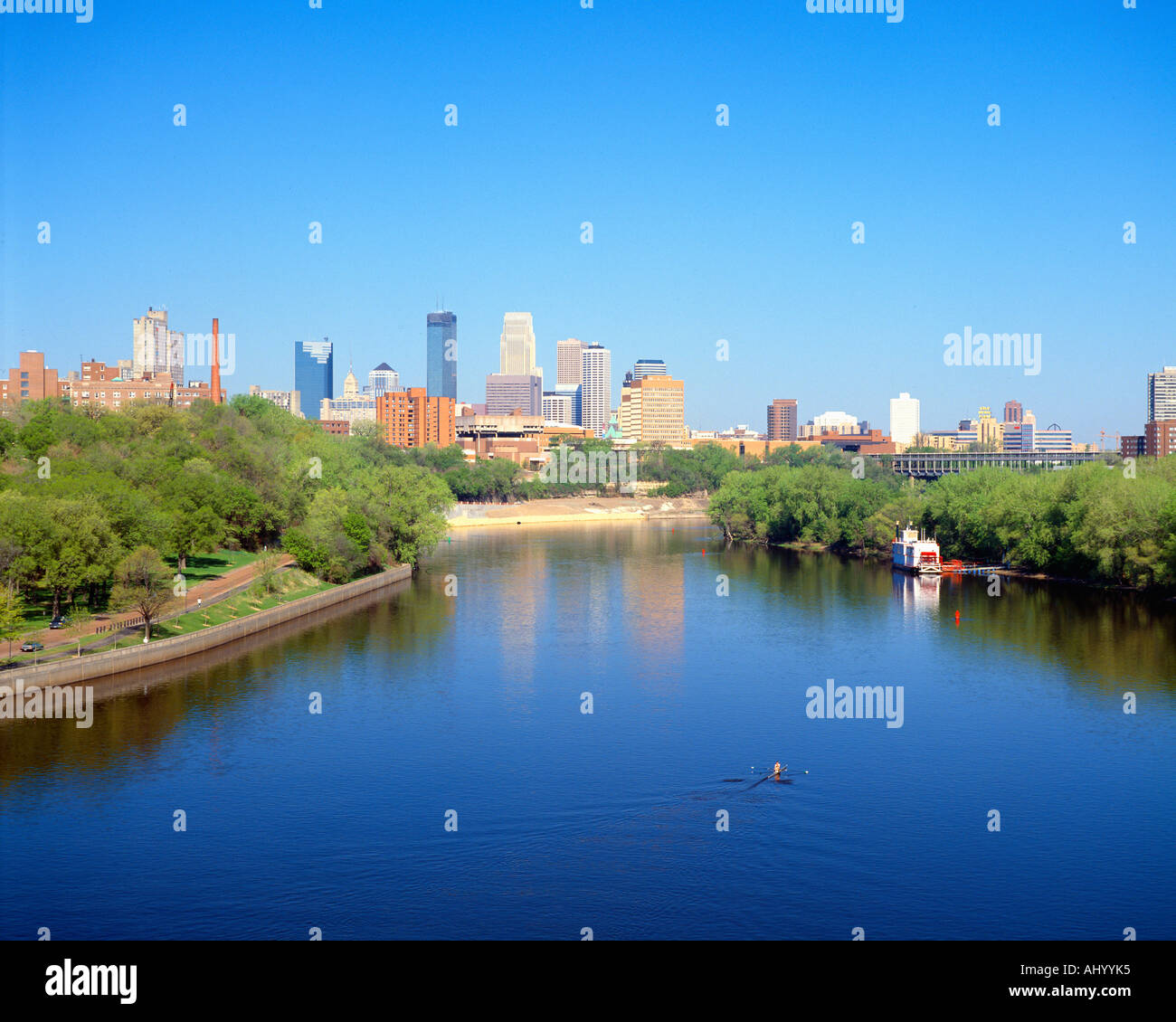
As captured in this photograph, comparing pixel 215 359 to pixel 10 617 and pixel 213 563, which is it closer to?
pixel 213 563

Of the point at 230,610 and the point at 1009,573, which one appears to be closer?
the point at 230,610

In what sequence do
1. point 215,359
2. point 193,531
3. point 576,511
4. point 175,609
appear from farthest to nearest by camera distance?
point 576,511 < point 215,359 < point 193,531 < point 175,609

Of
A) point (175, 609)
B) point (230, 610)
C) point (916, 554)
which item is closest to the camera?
point (175, 609)

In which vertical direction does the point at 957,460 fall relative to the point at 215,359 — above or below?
below

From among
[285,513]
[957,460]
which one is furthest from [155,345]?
[285,513]

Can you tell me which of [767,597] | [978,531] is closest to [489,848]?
[767,597]

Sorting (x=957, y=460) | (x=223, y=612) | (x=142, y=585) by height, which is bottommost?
(x=223, y=612)

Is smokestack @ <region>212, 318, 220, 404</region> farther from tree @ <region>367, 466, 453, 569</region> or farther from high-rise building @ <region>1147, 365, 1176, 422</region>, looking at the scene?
high-rise building @ <region>1147, 365, 1176, 422</region>

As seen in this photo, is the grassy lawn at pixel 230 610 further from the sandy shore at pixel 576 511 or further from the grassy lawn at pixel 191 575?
the sandy shore at pixel 576 511
